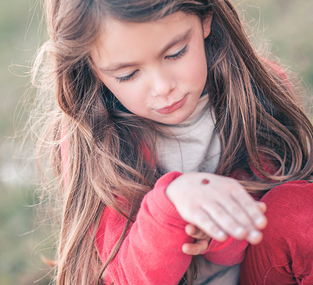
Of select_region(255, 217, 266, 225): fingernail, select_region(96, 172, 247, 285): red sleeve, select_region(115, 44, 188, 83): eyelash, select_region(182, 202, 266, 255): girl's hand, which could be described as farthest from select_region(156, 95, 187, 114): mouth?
select_region(255, 217, 266, 225): fingernail

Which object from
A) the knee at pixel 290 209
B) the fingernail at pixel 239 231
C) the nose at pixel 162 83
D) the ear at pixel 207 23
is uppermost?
the ear at pixel 207 23

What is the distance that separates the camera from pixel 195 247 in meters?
0.92

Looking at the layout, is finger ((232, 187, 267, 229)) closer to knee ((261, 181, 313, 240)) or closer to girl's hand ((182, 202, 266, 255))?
girl's hand ((182, 202, 266, 255))

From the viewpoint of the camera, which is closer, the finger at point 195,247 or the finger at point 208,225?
the finger at point 208,225

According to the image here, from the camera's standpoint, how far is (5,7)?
2750 millimetres

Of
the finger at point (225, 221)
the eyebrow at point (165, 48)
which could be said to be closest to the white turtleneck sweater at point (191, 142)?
the eyebrow at point (165, 48)

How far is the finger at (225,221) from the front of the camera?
0.71 m


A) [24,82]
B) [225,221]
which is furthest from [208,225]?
[24,82]

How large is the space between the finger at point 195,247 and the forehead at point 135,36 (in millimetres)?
514

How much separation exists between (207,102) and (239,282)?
2.27 ft

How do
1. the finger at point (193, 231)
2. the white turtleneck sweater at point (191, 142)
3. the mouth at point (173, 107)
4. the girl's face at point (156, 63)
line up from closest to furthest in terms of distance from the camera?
the finger at point (193, 231) < the girl's face at point (156, 63) < the mouth at point (173, 107) < the white turtleneck sweater at point (191, 142)

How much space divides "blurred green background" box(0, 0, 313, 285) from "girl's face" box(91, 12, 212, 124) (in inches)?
22.4

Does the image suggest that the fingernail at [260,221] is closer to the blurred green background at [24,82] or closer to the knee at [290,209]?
the knee at [290,209]

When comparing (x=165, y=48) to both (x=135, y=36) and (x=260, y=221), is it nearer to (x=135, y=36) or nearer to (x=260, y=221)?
(x=135, y=36)
